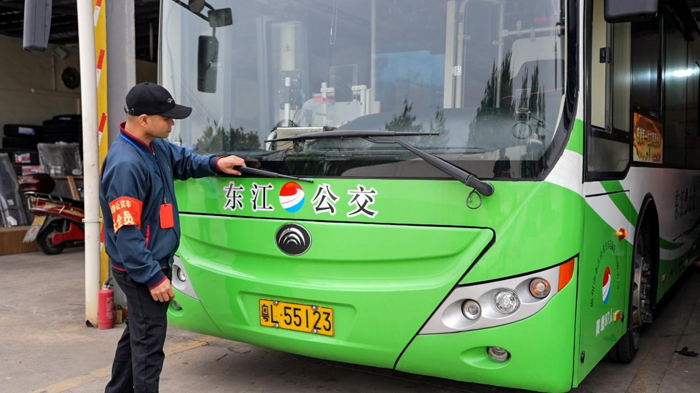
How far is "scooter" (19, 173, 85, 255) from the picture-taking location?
9102 mm

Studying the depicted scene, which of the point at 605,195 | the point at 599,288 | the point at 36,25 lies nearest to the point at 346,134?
the point at 605,195

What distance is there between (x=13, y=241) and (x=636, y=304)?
8329 millimetres

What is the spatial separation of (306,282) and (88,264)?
8.75ft

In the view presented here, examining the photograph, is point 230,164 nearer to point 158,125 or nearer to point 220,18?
point 158,125

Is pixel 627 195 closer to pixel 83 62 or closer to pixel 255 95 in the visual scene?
pixel 255 95

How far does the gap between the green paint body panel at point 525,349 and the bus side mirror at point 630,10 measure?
1188 mm

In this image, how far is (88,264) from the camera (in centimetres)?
541

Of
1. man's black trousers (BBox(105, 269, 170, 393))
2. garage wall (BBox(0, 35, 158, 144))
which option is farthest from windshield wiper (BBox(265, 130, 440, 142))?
garage wall (BBox(0, 35, 158, 144))

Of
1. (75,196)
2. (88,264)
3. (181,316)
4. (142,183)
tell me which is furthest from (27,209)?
(142,183)

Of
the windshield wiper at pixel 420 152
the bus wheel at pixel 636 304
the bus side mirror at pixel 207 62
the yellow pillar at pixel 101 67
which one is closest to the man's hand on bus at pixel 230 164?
the windshield wiper at pixel 420 152

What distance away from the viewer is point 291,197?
3.53m

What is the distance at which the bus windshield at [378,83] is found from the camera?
10.2ft

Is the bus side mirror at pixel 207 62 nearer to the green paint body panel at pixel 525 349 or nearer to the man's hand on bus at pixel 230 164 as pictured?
the man's hand on bus at pixel 230 164

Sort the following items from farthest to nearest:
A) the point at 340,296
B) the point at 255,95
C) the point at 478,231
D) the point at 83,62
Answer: the point at 83,62 → the point at 255,95 → the point at 340,296 → the point at 478,231
